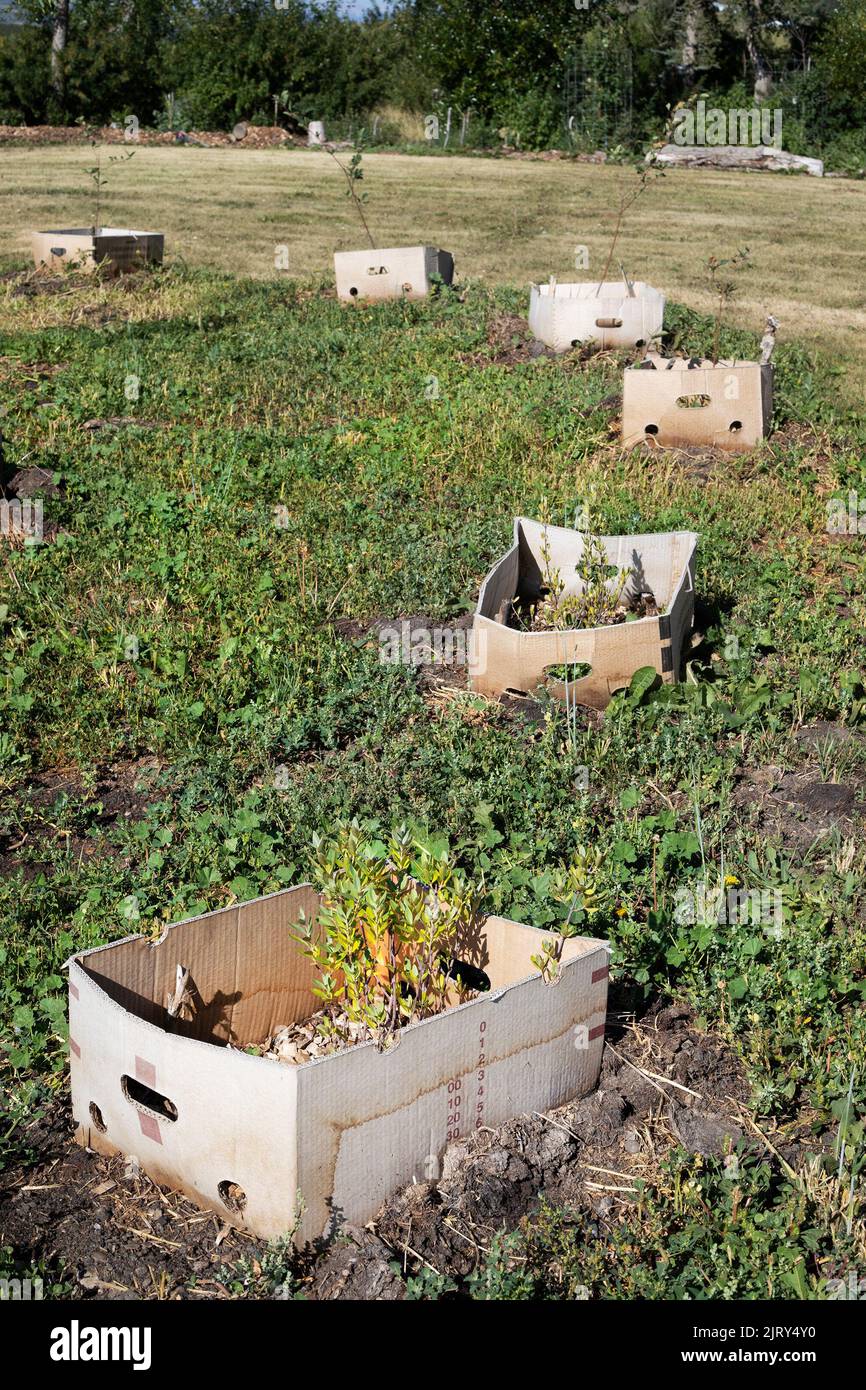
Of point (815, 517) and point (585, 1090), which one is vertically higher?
point (815, 517)

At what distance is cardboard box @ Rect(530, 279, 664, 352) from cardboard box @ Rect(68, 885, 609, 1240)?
6.69 metres

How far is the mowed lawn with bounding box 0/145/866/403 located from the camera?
1365 centimetres

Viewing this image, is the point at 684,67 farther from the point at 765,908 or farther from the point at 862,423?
the point at 765,908

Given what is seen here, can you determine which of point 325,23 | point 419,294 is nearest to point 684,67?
point 325,23

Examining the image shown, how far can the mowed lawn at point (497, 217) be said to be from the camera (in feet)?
44.8

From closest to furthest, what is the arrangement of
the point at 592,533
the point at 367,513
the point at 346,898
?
the point at 346,898, the point at 592,533, the point at 367,513

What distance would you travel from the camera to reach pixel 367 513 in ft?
21.7

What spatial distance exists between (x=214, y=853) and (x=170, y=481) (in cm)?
357
